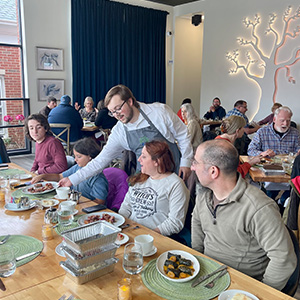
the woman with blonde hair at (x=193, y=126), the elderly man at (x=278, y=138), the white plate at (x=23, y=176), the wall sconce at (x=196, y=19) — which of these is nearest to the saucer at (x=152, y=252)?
the white plate at (x=23, y=176)

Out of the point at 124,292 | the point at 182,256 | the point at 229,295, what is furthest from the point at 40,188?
the point at 229,295

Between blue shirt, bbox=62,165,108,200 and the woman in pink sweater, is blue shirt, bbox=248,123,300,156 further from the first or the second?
the woman in pink sweater

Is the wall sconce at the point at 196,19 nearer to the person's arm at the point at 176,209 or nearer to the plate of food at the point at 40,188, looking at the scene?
the plate of food at the point at 40,188

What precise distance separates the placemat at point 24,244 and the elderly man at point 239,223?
2.90ft

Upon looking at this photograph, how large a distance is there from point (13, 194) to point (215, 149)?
165 cm

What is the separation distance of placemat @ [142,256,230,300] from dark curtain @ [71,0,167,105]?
7661 mm

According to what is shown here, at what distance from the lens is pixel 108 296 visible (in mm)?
1262

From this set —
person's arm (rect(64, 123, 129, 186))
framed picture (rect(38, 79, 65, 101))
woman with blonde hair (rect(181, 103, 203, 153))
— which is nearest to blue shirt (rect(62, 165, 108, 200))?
person's arm (rect(64, 123, 129, 186))

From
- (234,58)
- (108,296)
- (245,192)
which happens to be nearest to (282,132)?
(245,192)

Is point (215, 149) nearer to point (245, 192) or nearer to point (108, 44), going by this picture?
point (245, 192)

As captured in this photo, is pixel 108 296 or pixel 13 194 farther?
pixel 13 194

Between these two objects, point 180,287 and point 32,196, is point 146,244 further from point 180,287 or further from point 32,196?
point 32,196

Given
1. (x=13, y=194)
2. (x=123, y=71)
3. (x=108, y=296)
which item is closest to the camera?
(x=108, y=296)

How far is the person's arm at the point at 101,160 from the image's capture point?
2609mm
